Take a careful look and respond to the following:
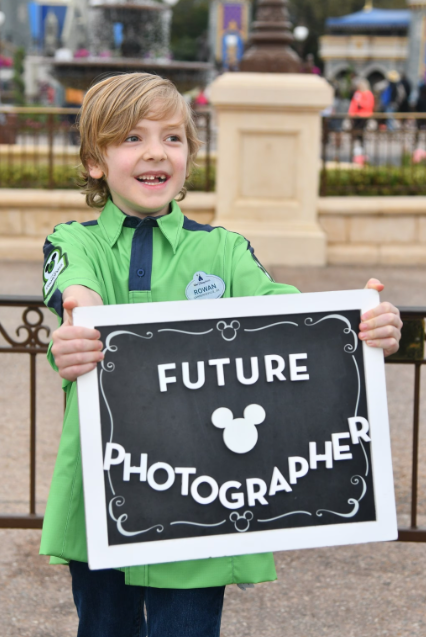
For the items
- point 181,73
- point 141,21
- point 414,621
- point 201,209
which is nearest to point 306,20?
point 141,21

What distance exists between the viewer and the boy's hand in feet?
6.23

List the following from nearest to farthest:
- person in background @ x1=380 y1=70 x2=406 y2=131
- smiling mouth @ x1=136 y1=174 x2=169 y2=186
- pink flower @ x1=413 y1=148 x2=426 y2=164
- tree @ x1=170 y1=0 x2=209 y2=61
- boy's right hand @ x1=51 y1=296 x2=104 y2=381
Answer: boy's right hand @ x1=51 y1=296 x2=104 y2=381
smiling mouth @ x1=136 y1=174 x2=169 y2=186
pink flower @ x1=413 y1=148 x2=426 y2=164
person in background @ x1=380 y1=70 x2=406 y2=131
tree @ x1=170 y1=0 x2=209 y2=61

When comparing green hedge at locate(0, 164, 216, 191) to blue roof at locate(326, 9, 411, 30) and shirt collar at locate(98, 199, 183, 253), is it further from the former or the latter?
blue roof at locate(326, 9, 411, 30)

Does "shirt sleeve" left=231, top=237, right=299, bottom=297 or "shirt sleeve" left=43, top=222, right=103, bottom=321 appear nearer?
"shirt sleeve" left=43, top=222, right=103, bottom=321

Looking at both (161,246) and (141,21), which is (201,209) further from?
(141,21)

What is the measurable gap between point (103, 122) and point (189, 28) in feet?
317

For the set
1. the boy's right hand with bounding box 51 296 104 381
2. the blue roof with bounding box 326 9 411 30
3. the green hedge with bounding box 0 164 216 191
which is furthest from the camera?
the blue roof with bounding box 326 9 411 30

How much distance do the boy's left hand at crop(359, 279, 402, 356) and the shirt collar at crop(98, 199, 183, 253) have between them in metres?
0.48

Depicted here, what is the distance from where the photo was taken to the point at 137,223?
7.19 ft

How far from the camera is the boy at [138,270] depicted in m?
2.06

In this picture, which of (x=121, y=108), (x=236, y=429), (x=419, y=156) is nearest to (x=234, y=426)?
(x=236, y=429)

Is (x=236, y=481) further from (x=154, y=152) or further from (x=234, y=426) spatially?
(x=154, y=152)

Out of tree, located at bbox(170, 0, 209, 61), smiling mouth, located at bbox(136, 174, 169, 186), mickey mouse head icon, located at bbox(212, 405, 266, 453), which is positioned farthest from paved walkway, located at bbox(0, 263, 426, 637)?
tree, located at bbox(170, 0, 209, 61)

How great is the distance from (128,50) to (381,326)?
22.9 m
